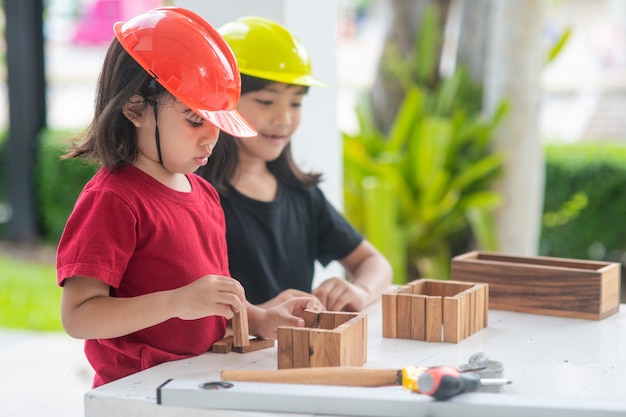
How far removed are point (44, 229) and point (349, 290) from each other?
6.18 m

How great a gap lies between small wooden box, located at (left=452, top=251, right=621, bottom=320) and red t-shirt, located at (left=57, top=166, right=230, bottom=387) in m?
0.73

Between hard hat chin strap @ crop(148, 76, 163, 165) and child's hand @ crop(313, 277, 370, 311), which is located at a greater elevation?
hard hat chin strap @ crop(148, 76, 163, 165)

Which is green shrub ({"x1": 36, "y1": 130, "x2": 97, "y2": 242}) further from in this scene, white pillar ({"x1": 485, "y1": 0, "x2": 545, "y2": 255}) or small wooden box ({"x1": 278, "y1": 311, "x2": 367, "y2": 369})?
small wooden box ({"x1": 278, "y1": 311, "x2": 367, "y2": 369})

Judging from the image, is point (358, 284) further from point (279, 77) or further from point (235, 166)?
point (279, 77)

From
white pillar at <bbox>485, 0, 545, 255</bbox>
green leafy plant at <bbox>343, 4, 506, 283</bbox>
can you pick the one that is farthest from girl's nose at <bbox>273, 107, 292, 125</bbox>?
white pillar at <bbox>485, 0, 545, 255</bbox>

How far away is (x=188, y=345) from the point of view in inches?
74.1

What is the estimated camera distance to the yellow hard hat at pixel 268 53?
2301 millimetres

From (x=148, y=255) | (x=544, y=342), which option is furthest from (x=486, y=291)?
(x=148, y=255)

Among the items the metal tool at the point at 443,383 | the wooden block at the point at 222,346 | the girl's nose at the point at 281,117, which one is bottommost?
the wooden block at the point at 222,346

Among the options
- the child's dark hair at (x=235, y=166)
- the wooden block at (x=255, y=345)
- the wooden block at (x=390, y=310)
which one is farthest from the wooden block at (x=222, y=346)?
the child's dark hair at (x=235, y=166)

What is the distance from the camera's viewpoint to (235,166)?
96.4 inches

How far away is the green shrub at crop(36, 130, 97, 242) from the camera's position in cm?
755

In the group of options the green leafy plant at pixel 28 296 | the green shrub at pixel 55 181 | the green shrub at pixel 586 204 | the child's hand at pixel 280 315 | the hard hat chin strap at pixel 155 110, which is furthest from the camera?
the green shrub at pixel 55 181

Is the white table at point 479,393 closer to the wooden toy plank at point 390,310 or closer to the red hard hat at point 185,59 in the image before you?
the wooden toy plank at point 390,310
